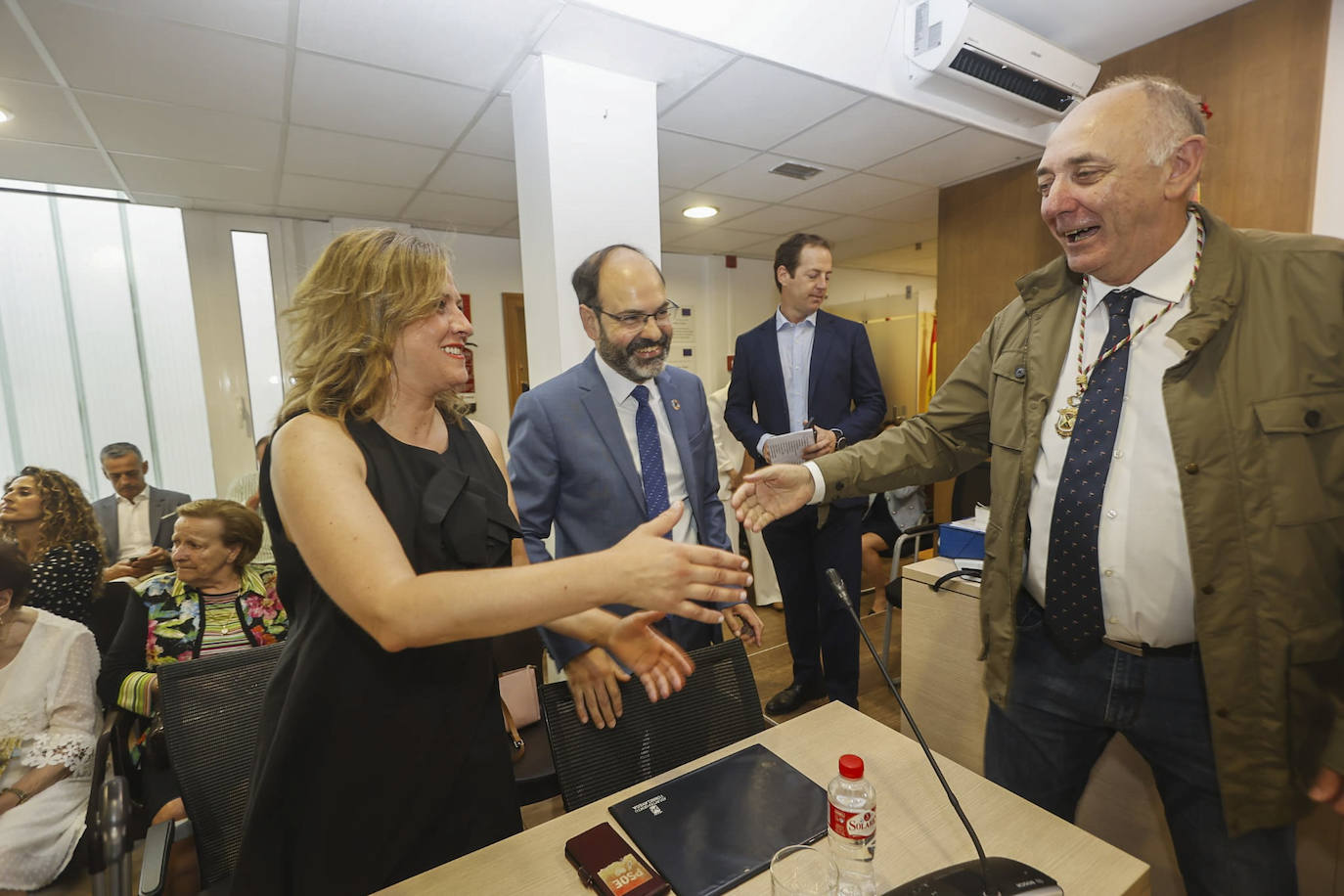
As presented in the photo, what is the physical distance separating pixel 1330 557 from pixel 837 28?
7.81ft

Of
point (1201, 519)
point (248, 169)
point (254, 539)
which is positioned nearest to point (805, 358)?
point (1201, 519)

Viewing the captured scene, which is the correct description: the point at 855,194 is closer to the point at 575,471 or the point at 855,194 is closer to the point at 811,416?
the point at 811,416

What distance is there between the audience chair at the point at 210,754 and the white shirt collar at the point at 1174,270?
1815mm

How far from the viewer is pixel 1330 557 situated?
1053 millimetres

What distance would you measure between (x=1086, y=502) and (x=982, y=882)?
0.69m

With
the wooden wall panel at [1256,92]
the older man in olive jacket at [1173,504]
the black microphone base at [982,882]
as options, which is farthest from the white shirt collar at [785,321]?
the black microphone base at [982,882]

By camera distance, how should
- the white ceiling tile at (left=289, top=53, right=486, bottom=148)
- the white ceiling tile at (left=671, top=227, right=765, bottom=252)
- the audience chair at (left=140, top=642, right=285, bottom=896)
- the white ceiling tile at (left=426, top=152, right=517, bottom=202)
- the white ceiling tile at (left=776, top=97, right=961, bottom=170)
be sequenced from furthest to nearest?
the white ceiling tile at (left=671, top=227, right=765, bottom=252), the white ceiling tile at (left=426, top=152, right=517, bottom=202), the white ceiling tile at (left=776, top=97, right=961, bottom=170), the white ceiling tile at (left=289, top=53, right=486, bottom=148), the audience chair at (left=140, top=642, right=285, bottom=896)

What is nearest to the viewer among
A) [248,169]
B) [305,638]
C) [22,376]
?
[305,638]

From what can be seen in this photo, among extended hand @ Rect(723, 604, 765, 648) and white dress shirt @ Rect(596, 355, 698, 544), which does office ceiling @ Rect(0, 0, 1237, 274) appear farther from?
extended hand @ Rect(723, 604, 765, 648)

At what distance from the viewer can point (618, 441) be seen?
1.73 metres

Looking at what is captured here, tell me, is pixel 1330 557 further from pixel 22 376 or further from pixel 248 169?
pixel 22 376

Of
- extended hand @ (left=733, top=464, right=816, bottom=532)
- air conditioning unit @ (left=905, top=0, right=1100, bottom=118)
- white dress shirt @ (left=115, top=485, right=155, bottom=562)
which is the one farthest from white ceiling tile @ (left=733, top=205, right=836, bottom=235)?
white dress shirt @ (left=115, top=485, right=155, bottom=562)

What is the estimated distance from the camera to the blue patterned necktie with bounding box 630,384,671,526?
1.76m

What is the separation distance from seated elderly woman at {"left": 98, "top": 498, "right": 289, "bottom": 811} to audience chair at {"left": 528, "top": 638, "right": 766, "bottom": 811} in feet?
4.62
